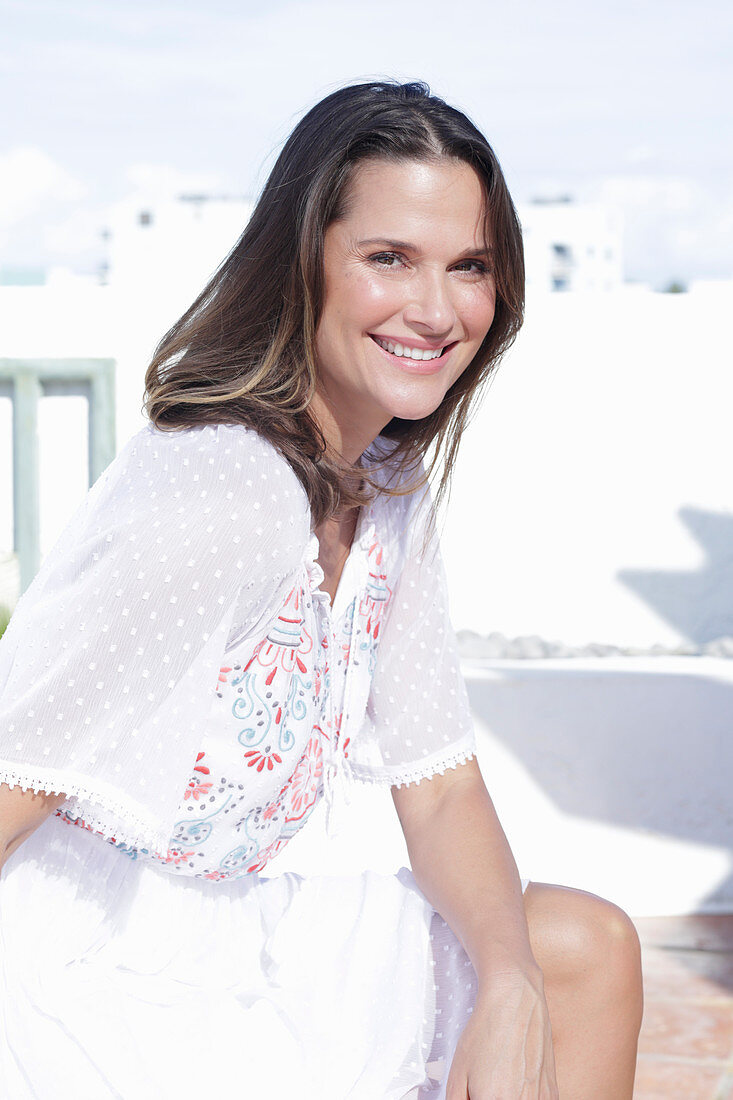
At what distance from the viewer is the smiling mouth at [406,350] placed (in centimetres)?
124

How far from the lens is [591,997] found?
4.08 feet

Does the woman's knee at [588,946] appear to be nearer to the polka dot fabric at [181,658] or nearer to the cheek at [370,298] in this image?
the polka dot fabric at [181,658]

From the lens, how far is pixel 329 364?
124 centimetres

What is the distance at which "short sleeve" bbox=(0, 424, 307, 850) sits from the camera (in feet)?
3.24

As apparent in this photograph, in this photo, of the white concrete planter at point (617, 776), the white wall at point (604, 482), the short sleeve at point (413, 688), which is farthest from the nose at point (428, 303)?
the white wall at point (604, 482)

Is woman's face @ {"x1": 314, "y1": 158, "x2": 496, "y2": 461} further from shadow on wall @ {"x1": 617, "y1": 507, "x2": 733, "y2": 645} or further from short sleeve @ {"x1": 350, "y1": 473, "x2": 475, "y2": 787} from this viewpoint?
shadow on wall @ {"x1": 617, "y1": 507, "x2": 733, "y2": 645}

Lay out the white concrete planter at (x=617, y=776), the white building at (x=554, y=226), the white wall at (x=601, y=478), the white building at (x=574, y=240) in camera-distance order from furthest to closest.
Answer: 1. the white building at (x=574, y=240)
2. the white building at (x=554, y=226)
3. the white wall at (x=601, y=478)
4. the white concrete planter at (x=617, y=776)

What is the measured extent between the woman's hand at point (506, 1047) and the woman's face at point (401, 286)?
56cm

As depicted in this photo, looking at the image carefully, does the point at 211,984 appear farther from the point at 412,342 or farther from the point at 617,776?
the point at 617,776

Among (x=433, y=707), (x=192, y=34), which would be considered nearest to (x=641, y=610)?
(x=433, y=707)

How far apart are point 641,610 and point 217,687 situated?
428 centimetres

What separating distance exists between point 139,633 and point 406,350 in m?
0.42

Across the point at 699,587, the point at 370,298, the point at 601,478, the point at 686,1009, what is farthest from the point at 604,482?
the point at 370,298

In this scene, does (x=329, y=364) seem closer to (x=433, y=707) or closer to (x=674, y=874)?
(x=433, y=707)
